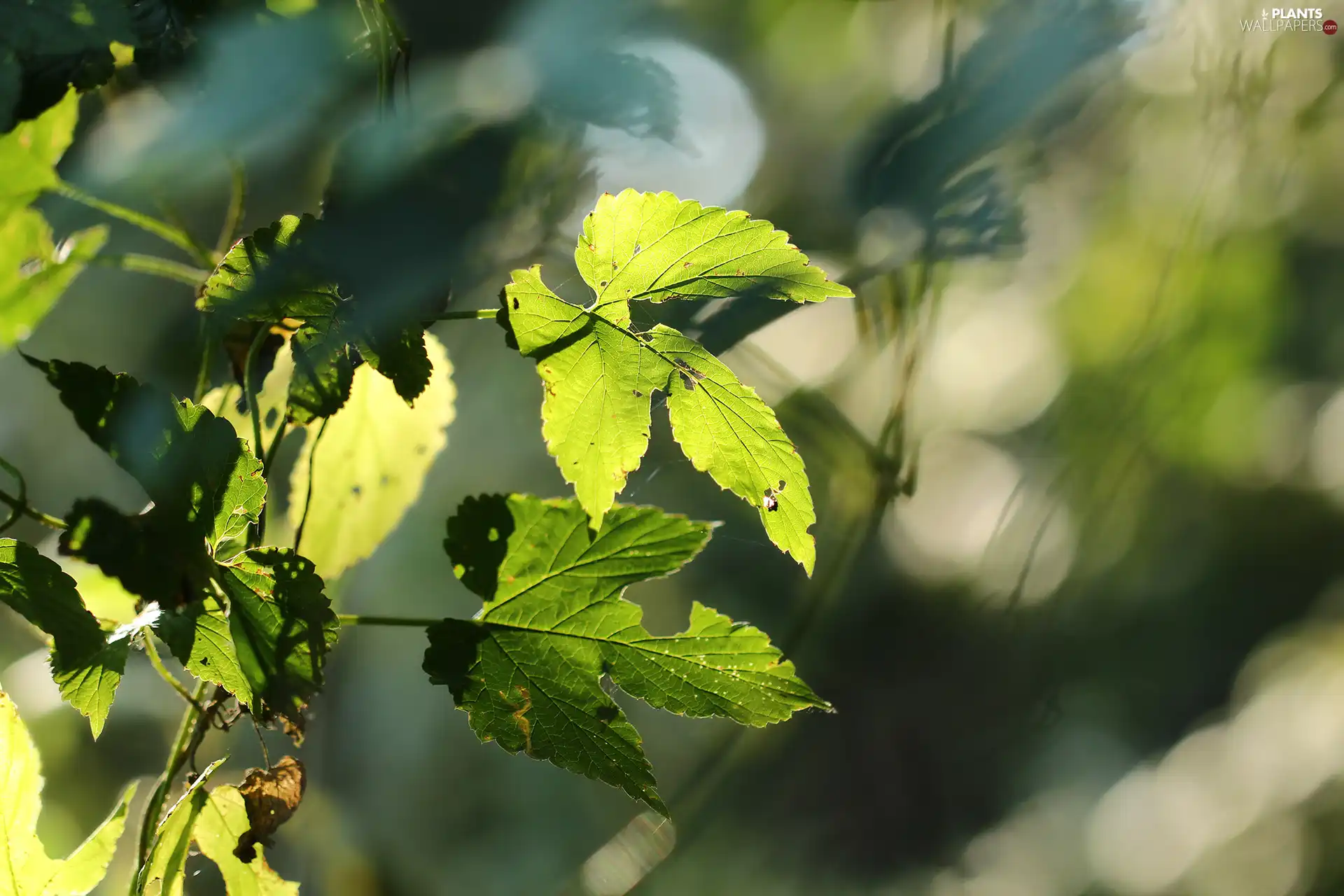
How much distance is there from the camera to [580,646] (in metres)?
0.28

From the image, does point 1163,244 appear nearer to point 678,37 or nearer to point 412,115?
point 678,37

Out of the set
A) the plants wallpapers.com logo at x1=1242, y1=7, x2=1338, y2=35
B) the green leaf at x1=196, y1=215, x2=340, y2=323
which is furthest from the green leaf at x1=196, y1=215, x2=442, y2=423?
the plants wallpapers.com logo at x1=1242, y1=7, x2=1338, y2=35

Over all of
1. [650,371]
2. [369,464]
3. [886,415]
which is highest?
[650,371]

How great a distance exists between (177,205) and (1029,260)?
0.85 meters

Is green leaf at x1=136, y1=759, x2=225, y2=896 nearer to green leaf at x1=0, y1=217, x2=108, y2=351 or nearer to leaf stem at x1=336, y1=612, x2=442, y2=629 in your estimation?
leaf stem at x1=336, y1=612, x2=442, y2=629

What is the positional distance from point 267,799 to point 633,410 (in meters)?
0.19

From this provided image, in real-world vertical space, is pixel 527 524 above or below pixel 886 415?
above

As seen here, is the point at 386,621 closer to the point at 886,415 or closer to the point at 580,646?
the point at 580,646

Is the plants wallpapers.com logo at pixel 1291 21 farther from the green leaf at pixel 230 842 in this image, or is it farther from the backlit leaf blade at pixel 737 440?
the green leaf at pixel 230 842

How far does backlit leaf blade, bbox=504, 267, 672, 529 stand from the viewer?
252 millimetres

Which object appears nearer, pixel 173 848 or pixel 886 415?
pixel 173 848

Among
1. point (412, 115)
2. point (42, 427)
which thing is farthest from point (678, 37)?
point (42, 427)

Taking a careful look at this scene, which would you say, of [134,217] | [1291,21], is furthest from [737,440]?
[1291,21]

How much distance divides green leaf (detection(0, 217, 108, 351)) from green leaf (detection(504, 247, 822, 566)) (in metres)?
0.19
